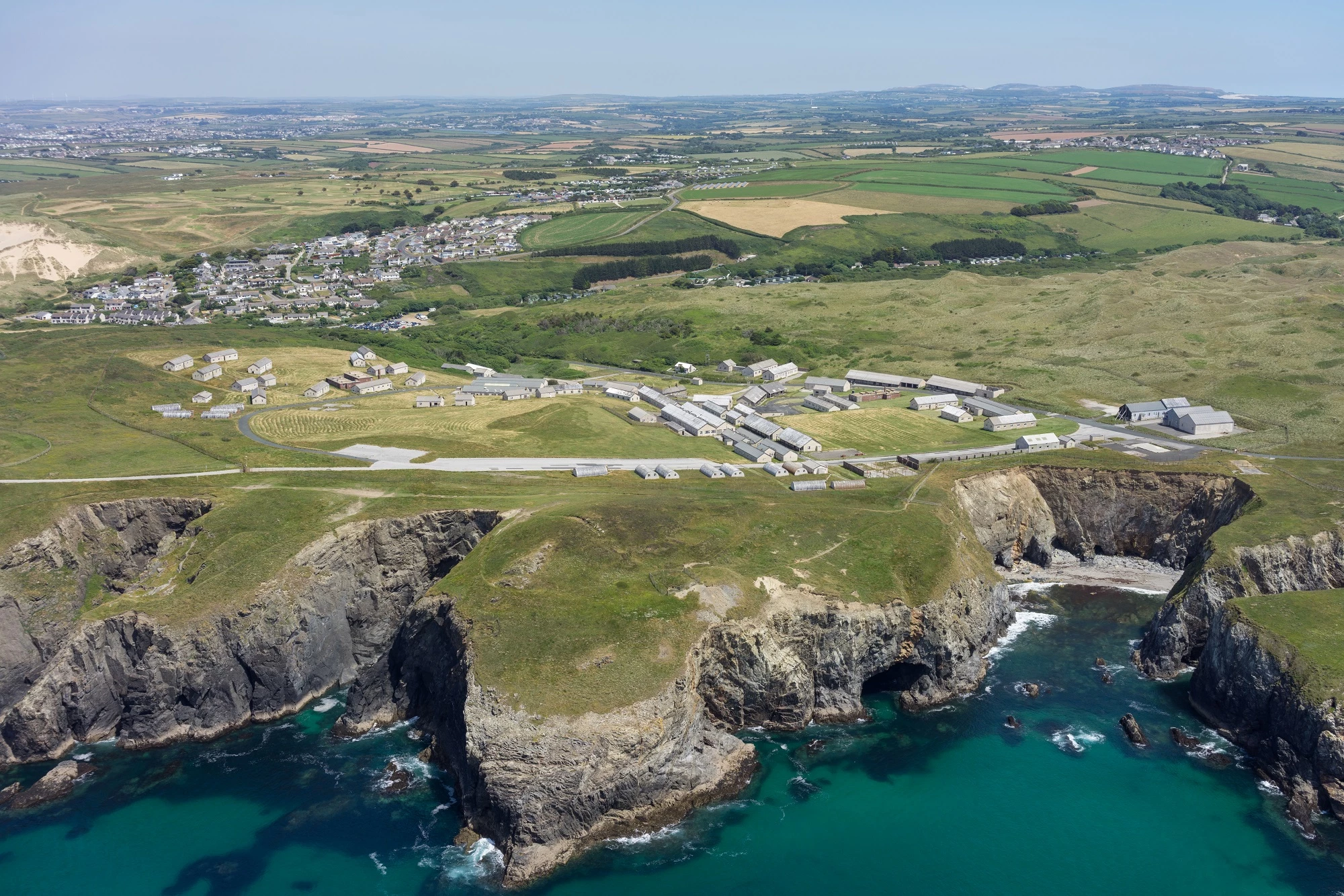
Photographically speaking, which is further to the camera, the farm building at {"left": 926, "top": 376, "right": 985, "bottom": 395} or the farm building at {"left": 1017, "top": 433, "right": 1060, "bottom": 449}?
the farm building at {"left": 926, "top": 376, "right": 985, "bottom": 395}

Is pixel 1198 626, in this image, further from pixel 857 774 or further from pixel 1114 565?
pixel 857 774

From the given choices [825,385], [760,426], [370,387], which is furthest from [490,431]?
[825,385]

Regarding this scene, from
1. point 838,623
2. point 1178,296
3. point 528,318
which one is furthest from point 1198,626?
point 528,318

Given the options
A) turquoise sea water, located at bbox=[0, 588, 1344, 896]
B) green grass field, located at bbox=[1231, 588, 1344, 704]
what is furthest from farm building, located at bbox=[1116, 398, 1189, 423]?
turquoise sea water, located at bbox=[0, 588, 1344, 896]

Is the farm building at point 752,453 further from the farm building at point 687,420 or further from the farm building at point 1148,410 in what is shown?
the farm building at point 1148,410

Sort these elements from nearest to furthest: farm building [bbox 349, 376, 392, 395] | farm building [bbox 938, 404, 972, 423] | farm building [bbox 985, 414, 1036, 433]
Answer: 1. farm building [bbox 985, 414, 1036, 433]
2. farm building [bbox 938, 404, 972, 423]
3. farm building [bbox 349, 376, 392, 395]

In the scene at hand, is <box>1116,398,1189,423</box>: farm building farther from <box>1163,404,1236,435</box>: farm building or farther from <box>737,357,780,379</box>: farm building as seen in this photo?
<box>737,357,780,379</box>: farm building

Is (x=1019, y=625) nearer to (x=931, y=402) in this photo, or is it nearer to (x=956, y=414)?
(x=956, y=414)
